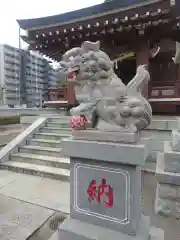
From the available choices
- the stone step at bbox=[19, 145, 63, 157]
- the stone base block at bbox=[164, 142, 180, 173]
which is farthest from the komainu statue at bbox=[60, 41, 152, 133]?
the stone step at bbox=[19, 145, 63, 157]

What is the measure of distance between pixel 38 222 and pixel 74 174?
1.23 meters

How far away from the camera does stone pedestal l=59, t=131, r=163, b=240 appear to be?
5.69 ft

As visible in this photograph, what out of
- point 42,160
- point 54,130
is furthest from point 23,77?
point 42,160

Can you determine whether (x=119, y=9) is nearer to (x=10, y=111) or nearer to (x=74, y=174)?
(x=74, y=174)

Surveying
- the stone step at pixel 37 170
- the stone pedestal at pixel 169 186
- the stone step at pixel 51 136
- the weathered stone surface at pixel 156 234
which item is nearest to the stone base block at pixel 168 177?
the stone pedestal at pixel 169 186

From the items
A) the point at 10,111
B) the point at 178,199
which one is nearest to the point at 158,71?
the point at 178,199

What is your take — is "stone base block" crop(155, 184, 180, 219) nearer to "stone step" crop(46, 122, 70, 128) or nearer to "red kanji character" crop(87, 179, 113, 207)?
"red kanji character" crop(87, 179, 113, 207)

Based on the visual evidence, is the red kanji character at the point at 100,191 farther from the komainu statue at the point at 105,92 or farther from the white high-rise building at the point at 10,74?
the white high-rise building at the point at 10,74

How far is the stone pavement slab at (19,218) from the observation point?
236cm

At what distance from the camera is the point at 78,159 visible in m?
1.93

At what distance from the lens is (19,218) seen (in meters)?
2.70

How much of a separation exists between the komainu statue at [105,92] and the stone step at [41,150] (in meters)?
3.04

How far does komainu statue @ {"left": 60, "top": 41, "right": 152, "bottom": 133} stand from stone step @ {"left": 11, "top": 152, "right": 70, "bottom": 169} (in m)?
2.62

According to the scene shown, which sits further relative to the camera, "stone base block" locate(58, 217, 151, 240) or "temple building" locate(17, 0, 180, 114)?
"temple building" locate(17, 0, 180, 114)
